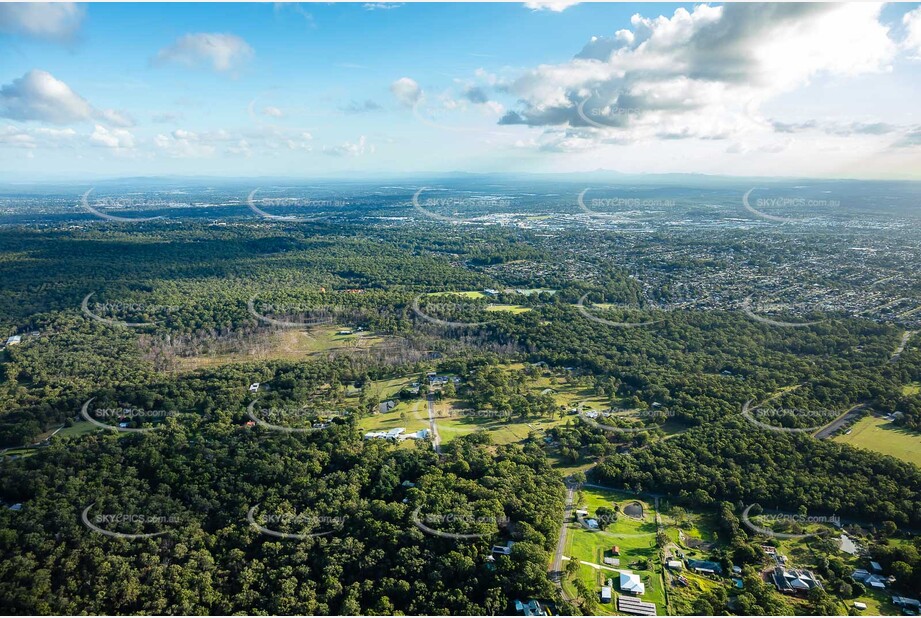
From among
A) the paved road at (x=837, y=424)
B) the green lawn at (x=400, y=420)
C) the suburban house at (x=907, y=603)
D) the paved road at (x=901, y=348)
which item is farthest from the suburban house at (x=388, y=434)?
the paved road at (x=901, y=348)

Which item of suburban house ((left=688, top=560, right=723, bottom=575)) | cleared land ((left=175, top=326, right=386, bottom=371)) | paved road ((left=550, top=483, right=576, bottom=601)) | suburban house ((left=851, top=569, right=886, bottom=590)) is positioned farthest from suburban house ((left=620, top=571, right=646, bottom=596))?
cleared land ((left=175, top=326, right=386, bottom=371))

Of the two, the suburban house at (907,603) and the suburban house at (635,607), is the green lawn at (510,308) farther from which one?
the suburban house at (907,603)

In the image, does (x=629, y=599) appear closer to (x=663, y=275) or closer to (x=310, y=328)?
(x=310, y=328)

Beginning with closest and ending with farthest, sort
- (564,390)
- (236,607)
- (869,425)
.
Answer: (236,607), (869,425), (564,390)

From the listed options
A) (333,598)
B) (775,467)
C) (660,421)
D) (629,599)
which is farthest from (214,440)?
(775,467)

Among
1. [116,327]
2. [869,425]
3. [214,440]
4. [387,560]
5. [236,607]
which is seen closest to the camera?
[236,607]

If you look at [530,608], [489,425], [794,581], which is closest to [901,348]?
[794,581]
